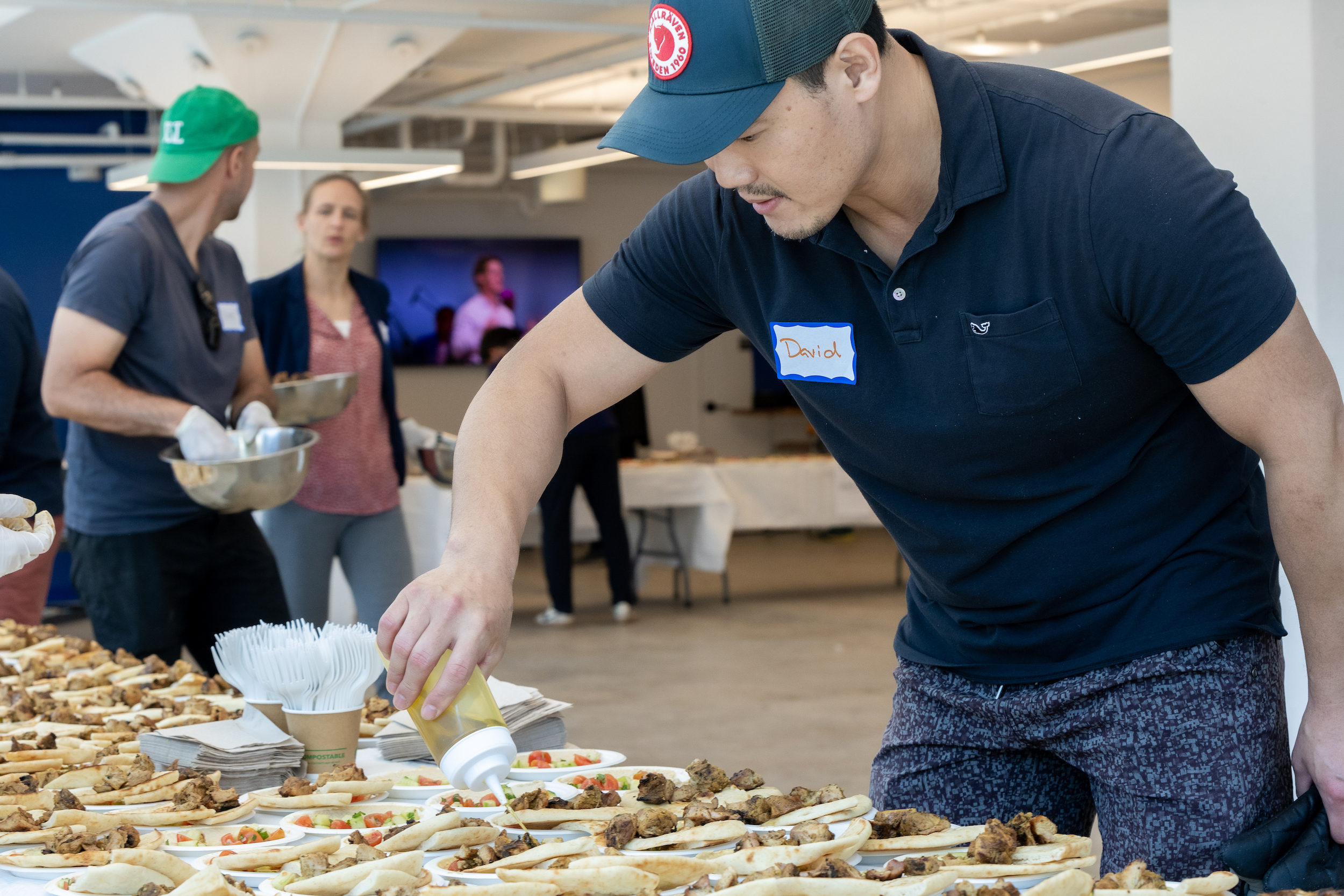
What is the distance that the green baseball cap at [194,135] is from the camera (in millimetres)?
2555

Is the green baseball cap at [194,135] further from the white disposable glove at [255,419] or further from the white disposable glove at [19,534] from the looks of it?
the white disposable glove at [19,534]

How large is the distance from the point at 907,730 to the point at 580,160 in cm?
665

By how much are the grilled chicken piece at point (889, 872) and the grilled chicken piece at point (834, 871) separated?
0.01 m

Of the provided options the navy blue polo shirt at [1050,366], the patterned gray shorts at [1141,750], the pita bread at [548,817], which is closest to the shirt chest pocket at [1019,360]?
the navy blue polo shirt at [1050,366]

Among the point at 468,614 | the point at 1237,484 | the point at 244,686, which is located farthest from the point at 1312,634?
the point at 244,686

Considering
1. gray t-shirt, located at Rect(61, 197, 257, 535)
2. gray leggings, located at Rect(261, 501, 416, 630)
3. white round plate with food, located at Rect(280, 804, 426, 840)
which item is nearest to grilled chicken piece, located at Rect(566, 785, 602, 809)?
white round plate with food, located at Rect(280, 804, 426, 840)

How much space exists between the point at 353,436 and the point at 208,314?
80 centimetres

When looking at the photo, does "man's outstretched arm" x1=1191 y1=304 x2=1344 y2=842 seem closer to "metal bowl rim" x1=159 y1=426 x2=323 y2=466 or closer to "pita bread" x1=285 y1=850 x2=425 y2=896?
"pita bread" x1=285 y1=850 x2=425 y2=896

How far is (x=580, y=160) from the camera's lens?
770 cm

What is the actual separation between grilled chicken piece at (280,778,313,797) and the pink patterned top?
1.93 m

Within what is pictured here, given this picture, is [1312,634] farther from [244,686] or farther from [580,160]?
[580,160]

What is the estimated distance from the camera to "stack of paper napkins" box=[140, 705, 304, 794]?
1364 mm

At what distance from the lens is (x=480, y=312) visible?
34.4 ft

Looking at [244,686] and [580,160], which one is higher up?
[580,160]
